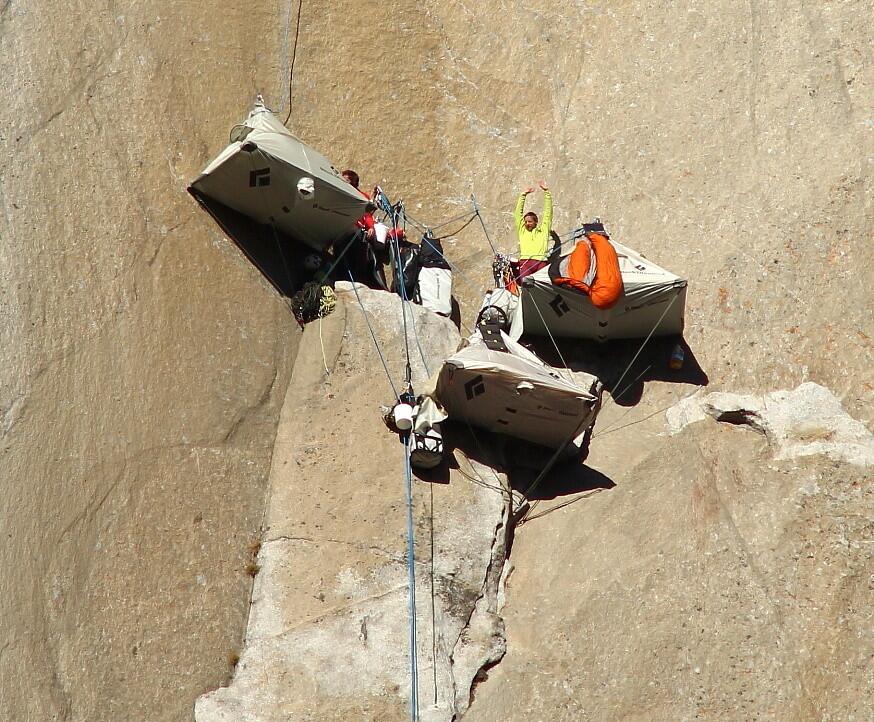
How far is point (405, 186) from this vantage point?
1648cm

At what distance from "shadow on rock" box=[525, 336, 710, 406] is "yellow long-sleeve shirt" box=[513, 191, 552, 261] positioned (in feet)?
4.09

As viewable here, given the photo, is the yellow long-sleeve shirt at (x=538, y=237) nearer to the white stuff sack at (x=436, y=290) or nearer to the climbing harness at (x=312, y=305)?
the white stuff sack at (x=436, y=290)

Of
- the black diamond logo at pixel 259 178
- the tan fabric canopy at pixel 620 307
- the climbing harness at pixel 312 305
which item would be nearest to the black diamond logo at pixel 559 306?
the tan fabric canopy at pixel 620 307

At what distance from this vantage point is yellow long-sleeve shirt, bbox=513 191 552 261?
1489 cm

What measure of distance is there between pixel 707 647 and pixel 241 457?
5.76 m

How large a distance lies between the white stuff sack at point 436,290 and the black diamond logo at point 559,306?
5.31 feet

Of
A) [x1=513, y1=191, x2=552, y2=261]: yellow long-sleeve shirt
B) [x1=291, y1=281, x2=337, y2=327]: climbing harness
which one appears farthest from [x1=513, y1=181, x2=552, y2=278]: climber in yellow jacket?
[x1=291, y1=281, x2=337, y2=327]: climbing harness

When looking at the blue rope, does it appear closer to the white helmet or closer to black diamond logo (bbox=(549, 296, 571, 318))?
black diamond logo (bbox=(549, 296, 571, 318))

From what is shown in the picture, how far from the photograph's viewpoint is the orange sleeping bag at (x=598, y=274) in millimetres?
13547

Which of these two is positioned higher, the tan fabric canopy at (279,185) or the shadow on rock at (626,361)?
the tan fabric canopy at (279,185)

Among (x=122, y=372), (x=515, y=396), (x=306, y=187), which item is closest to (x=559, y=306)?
(x=515, y=396)

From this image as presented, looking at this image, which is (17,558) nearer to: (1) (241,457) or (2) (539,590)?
(1) (241,457)

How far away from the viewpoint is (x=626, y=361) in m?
14.5

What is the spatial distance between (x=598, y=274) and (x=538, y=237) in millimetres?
1650
